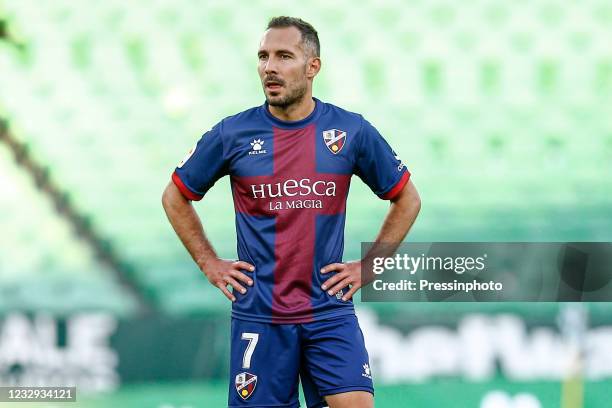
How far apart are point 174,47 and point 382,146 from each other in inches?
88.3

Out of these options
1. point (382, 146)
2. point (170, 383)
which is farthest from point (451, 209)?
point (382, 146)

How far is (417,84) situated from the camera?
5.14m

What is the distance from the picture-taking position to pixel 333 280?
3.12m

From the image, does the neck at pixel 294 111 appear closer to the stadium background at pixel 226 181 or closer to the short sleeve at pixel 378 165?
the short sleeve at pixel 378 165

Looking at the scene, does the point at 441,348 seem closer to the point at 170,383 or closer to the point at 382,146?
the point at 170,383

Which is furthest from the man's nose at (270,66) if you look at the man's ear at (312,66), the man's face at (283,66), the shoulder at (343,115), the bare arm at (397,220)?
the bare arm at (397,220)

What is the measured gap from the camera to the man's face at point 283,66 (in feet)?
10.2

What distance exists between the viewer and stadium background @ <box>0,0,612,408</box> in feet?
16.0

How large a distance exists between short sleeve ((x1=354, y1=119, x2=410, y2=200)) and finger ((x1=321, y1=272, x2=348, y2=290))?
12.1 inches

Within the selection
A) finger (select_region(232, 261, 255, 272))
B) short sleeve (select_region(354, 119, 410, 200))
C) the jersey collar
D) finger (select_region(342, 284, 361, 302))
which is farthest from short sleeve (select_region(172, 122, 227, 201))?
finger (select_region(342, 284, 361, 302))

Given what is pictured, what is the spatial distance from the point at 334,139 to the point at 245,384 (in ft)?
2.52

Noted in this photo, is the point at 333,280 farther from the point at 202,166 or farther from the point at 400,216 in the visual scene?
the point at 202,166
